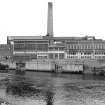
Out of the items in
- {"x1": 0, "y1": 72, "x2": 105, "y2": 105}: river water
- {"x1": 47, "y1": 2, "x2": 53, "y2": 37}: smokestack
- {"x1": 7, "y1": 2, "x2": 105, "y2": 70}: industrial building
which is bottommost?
{"x1": 0, "y1": 72, "x2": 105, "y2": 105}: river water

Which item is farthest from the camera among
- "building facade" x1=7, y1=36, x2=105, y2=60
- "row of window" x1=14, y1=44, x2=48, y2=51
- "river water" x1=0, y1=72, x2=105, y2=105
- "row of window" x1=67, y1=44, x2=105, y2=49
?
"row of window" x1=14, y1=44, x2=48, y2=51

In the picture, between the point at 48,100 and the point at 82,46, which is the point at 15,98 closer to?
the point at 48,100

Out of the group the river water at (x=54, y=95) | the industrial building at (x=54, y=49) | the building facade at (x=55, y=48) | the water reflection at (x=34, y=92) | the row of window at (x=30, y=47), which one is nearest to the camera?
the river water at (x=54, y=95)

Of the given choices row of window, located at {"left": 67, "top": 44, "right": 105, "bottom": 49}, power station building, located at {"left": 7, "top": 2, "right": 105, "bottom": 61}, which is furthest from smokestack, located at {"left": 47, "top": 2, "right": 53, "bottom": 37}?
row of window, located at {"left": 67, "top": 44, "right": 105, "bottom": 49}

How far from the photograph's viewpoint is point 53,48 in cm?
11488

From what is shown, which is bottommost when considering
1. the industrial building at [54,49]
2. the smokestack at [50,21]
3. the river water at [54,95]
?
the river water at [54,95]

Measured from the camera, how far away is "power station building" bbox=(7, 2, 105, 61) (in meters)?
113

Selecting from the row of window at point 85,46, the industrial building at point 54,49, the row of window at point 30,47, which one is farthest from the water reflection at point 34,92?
the row of window at point 30,47

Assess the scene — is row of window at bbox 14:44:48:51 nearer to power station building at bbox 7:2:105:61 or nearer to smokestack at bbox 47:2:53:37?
power station building at bbox 7:2:105:61

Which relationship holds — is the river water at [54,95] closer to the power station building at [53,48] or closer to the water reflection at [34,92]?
the water reflection at [34,92]

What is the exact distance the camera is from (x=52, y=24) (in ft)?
419

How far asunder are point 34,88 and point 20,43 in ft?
246

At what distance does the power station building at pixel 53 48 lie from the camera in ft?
369

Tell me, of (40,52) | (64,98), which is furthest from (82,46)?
(64,98)
